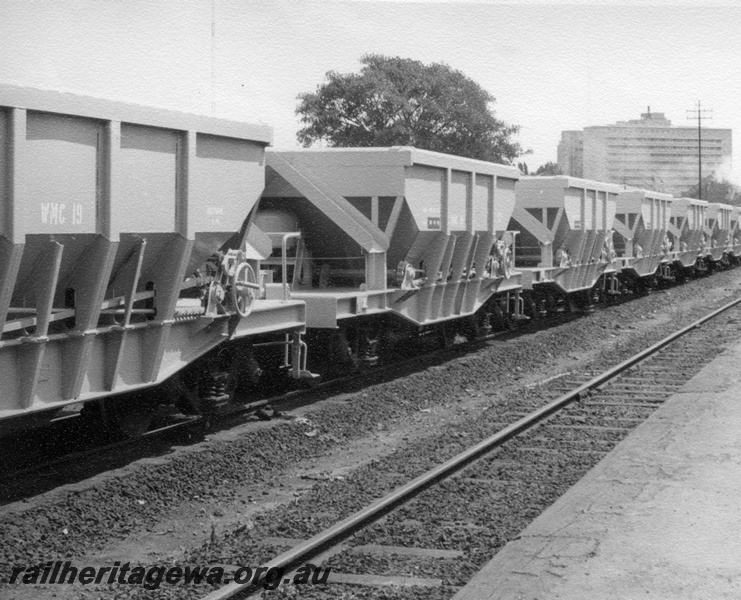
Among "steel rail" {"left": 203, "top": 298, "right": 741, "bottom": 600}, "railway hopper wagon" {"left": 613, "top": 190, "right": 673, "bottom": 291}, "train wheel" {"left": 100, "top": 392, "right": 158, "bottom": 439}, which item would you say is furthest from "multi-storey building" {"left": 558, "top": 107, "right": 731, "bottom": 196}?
"train wheel" {"left": 100, "top": 392, "right": 158, "bottom": 439}

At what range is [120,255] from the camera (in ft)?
26.7

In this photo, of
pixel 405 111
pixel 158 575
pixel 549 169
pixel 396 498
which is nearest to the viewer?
pixel 158 575

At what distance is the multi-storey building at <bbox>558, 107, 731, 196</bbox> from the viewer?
445ft

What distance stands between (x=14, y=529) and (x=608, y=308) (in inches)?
834

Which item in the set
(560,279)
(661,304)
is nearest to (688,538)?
(560,279)

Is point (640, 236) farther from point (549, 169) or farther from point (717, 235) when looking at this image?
point (549, 169)

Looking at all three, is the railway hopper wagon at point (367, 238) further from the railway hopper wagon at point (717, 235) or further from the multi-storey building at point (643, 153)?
the multi-storey building at point (643, 153)

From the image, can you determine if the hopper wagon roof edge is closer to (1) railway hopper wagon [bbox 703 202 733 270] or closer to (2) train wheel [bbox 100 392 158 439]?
(2) train wheel [bbox 100 392 158 439]

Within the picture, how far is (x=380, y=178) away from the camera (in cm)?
1330

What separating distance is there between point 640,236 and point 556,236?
876 cm

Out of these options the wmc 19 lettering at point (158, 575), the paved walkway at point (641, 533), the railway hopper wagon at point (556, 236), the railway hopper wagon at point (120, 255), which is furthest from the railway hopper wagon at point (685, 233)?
the wmc 19 lettering at point (158, 575)

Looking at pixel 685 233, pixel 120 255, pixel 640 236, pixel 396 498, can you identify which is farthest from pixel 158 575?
pixel 685 233

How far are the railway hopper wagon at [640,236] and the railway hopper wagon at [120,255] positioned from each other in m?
19.4

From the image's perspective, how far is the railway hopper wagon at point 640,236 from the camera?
29.1 metres
